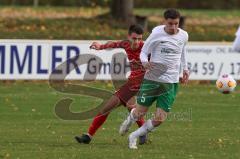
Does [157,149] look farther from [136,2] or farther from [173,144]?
[136,2]

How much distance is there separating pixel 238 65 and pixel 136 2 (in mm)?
41710

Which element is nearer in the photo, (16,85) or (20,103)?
(20,103)

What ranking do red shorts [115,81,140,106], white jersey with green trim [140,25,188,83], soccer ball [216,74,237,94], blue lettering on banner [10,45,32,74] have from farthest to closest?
blue lettering on banner [10,45,32,74] → soccer ball [216,74,237,94] → red shorts [115,81,140,106] → white jersey with green trim [140,25,188,83]

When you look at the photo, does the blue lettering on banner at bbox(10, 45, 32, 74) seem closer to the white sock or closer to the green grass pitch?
the green grass pitch

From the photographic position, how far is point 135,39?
51.0 feet

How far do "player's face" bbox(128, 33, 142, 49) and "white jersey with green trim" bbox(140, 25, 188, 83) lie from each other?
63cm

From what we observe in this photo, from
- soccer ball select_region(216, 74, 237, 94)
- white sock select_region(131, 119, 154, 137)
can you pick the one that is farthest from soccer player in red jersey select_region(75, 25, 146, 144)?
soccer ball select_region(216, 74, 237, 94)

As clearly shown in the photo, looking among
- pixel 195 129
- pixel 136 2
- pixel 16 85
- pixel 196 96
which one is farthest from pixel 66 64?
pixel 136 2

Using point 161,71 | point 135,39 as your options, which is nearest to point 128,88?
point 135,39

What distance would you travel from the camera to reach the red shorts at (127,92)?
624 inches

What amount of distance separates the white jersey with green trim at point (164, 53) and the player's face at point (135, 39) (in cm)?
63

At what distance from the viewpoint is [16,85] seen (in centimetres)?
2798

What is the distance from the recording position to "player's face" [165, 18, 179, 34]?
47.4ft

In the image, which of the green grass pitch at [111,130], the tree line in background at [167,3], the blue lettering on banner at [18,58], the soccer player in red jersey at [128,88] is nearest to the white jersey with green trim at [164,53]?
the soccer player in red jersey at [128,88]
